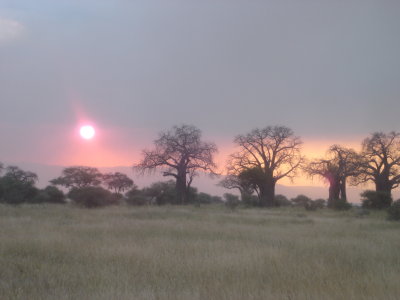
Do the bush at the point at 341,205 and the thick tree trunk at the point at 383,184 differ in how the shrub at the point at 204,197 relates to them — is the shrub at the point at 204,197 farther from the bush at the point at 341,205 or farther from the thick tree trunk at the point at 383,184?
the bush at the point at 341,205

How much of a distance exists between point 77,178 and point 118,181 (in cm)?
657

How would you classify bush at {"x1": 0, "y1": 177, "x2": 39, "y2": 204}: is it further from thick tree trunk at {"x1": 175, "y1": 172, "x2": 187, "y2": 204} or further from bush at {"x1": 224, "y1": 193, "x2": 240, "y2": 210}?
bush at {"x1": 224, "y1": 193, "x2": 240, "y2": 210}

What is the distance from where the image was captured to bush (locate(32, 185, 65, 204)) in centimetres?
3848

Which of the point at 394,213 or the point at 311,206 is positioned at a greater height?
the point at 311,206

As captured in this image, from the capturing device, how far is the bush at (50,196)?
1515 inches

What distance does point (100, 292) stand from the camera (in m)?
5.41

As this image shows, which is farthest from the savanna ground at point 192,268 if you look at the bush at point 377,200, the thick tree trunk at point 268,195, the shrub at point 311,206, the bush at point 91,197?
the thick tree trunk at point 268,195

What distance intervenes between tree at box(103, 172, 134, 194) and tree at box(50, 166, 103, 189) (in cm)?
305

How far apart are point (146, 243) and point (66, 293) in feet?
14.2

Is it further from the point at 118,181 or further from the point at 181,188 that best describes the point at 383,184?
the point at 118,181

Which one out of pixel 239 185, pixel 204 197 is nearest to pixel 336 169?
pixel 239 185

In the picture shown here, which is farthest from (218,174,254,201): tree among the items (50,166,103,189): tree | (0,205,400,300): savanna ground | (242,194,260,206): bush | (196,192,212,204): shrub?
(0,205,400,300): savanna ground

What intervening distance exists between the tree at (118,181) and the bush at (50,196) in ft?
43.2

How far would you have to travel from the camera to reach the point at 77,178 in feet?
172
